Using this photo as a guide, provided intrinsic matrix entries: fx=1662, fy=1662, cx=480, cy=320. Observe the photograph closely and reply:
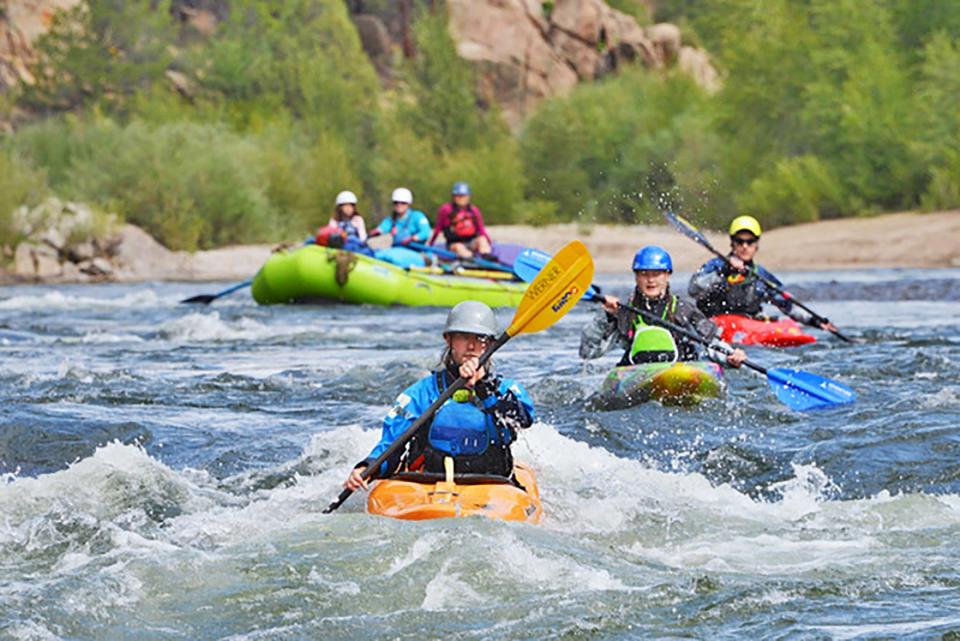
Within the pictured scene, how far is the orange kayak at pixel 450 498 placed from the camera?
21.7ft

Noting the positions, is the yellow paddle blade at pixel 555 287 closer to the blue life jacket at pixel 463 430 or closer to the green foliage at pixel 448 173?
the blue life jacket at pixel 463 430

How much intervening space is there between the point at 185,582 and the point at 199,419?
14.3ft

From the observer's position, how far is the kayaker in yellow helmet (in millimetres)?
12820

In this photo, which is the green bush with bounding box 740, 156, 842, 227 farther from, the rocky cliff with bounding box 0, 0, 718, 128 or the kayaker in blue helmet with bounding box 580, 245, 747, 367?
the kayaker in blue helmet with bounding box 580, 245, 747, 367

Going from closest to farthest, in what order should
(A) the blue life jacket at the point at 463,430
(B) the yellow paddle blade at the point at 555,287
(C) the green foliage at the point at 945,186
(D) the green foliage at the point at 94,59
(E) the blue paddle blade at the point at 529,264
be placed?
(A) the blue life jacket at the point at 463,430, (B) the yellow paddle blade at the point at 555,287, (E) the blue paddle blade at the point at 529,264, (C) the green foliage at the point at 945,186, (D) the green foliage at the point at 94,59

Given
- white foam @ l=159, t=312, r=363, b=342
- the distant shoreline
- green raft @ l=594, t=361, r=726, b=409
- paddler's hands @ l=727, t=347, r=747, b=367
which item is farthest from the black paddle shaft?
the distant shoreline

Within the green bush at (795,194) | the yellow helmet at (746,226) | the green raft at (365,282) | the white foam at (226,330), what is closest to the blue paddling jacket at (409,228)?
the green raft at (365,282)

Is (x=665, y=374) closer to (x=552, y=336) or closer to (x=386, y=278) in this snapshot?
(x=552, y=336)

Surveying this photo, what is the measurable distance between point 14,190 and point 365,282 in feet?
37.8

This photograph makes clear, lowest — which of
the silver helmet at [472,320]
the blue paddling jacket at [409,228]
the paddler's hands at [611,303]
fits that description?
the paddler's hands at [611,303]

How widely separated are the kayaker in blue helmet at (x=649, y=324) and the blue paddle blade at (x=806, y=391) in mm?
462

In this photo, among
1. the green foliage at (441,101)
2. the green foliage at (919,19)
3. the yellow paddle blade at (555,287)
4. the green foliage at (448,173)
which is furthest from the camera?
the green foliage at (441,101)

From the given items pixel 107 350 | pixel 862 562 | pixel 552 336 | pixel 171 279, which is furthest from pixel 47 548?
pixel 171 279

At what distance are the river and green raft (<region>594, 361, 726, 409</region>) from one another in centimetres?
11
